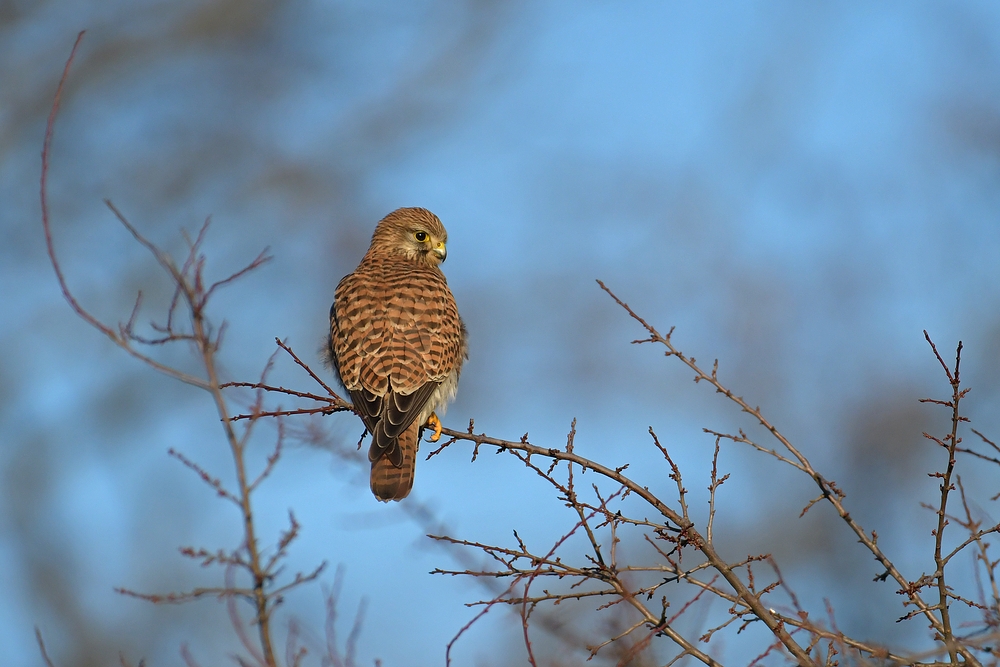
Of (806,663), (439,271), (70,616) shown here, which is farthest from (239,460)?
(70,616)

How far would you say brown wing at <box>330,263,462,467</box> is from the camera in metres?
4.22

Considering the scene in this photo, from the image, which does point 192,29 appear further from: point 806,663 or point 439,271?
point 806,663

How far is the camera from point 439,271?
18.4 feet

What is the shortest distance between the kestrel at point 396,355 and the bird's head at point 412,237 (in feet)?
1.07

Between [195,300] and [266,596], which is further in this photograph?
[195,300]

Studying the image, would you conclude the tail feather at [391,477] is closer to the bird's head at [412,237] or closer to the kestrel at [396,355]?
the kestrel at [396,355]

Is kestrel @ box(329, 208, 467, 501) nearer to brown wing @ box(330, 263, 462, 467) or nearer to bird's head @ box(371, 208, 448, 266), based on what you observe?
brown wing @ box(330, 263, 462, 467)

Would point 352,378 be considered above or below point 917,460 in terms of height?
below

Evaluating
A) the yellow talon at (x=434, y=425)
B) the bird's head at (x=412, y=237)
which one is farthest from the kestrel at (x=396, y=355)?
the bird's head at (x=412, y=237)

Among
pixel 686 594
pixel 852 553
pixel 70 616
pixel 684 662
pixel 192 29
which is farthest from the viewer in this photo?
pixel 192 29

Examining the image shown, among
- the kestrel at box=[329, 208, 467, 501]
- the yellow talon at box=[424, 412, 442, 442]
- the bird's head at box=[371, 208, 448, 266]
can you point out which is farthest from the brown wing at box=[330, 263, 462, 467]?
the bird's head at box=[371, 208, 448, 266]

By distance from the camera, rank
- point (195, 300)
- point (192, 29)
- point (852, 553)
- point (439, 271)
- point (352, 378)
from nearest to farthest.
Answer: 1. point (195, 300)
2. point (352, 378)
3. point (439, 271)
4. point (852, 553)
5. point (192, 29)

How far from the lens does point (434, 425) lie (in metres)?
4.59

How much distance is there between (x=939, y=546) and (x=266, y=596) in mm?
1876
